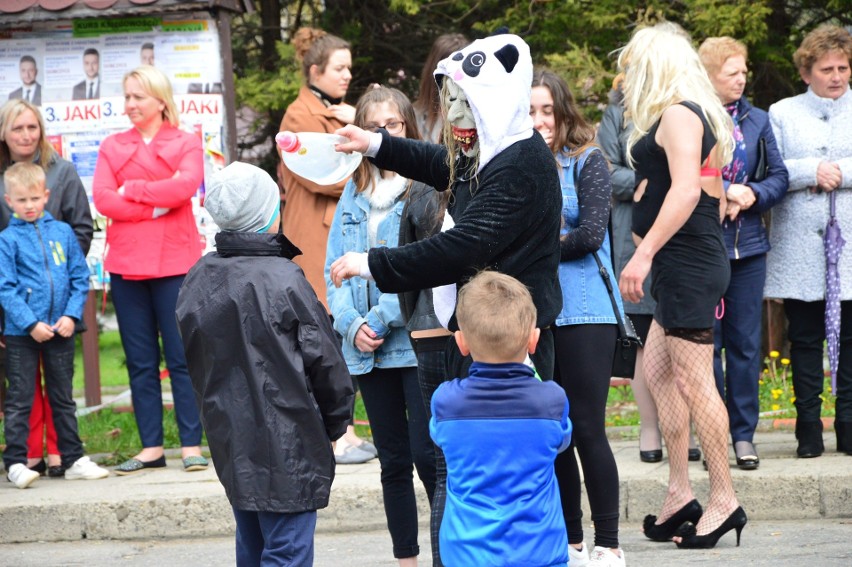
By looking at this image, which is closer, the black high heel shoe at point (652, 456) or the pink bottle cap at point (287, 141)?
the pink bottle cap at point (287, 141)

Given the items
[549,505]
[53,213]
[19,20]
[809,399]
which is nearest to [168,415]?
[53,213]

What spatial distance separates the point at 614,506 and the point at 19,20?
5286 mm

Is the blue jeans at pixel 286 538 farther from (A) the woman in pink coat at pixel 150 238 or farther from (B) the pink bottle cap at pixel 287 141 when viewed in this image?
(A) the woman in pink coat at pixel 150 238

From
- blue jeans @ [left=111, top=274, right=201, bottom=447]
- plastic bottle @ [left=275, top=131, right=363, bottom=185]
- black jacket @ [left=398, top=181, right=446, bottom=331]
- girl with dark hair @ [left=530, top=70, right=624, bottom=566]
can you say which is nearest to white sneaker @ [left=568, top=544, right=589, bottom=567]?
girl with dark hair @ [left=530, top=70, right=624, bottom=566]

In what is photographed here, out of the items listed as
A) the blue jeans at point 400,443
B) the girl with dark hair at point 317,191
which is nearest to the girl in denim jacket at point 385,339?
the blue jeans at point 400,443

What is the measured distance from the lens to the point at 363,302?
5.17m

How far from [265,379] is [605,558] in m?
1.60

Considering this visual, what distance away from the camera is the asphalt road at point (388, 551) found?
17.2 ft

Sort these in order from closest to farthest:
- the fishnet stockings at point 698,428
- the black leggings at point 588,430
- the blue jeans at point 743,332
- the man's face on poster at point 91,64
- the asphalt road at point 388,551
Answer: the black leggings at point 588,430 → the asphalt road at point 388,551 → the fishnet stockings at point 698,428 → the blue jeans at point 743,332 → the man's face on poster at point 91,64

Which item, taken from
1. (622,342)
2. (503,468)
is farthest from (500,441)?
(622,342)

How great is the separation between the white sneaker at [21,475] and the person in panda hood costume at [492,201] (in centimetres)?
369

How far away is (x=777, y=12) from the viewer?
32.5 ft

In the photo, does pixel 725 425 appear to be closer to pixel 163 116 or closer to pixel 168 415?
pixel 163 116

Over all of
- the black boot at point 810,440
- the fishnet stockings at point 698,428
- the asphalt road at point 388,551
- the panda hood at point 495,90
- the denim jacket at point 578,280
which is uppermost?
the panda hood at point 495,90
